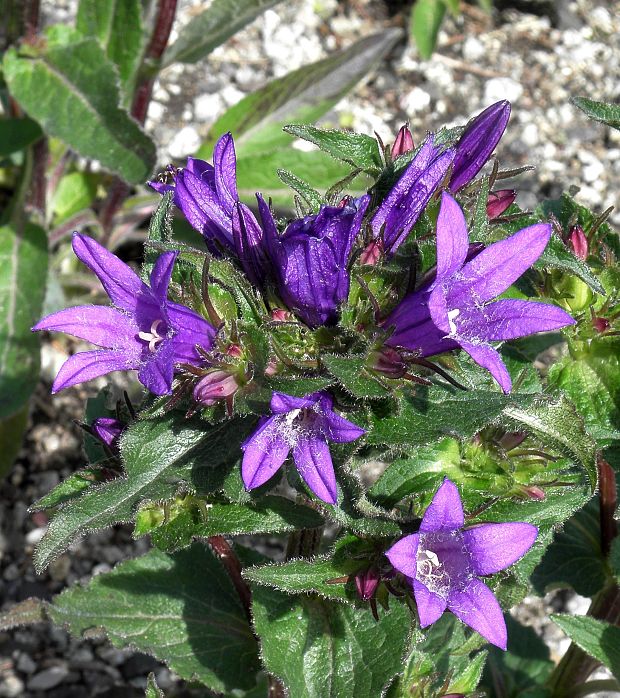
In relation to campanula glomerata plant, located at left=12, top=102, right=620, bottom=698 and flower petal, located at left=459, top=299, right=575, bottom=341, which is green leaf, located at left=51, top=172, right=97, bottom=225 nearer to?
campanula glomerata plant, located at left=12, top=102, right=620, bottom=698

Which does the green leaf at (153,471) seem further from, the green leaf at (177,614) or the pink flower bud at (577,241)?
the pink flower bud at (577,241)

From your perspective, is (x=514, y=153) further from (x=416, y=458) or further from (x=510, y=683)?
(x=416, y=458)

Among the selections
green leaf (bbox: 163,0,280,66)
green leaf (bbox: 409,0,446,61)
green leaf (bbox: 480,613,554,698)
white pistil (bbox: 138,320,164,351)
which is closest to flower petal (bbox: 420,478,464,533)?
white pistil (bbox: 138,320,164,351)

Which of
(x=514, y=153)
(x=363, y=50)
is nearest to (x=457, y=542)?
(x=363, y=50)

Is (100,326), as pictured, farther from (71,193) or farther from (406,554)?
(71,193)

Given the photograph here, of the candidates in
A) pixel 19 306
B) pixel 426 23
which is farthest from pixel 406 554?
pixel 426 23
